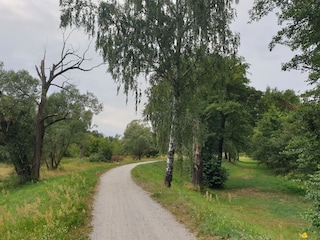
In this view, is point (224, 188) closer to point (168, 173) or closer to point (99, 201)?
point (168, 173)

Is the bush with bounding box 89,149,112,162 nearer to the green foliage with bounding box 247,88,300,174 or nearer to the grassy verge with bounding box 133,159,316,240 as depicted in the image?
the green foliage with bounding box 247,88,300,174

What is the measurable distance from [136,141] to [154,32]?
145 feet

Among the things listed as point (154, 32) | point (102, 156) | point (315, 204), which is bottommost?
point (315, 204)

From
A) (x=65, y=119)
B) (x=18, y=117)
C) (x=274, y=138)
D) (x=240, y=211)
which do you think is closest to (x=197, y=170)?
(x=240, y=211)

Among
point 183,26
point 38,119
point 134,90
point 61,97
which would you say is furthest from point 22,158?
point 183,26

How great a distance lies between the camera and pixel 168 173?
14.7m

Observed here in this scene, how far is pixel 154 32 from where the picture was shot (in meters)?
13.5

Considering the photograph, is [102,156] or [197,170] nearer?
[197,170]

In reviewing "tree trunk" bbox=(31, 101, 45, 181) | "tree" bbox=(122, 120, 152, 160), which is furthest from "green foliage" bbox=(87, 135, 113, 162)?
"tree trunk" bbox=(31, 101, 45, 181)

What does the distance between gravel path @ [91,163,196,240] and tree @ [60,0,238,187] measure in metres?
4.25

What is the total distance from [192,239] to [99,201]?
551 cm

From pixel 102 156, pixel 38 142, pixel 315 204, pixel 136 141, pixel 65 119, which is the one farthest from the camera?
pixel 136 141

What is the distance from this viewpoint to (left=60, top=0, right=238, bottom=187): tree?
13289 millimetres

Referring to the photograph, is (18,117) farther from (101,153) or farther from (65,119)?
(101,153)
